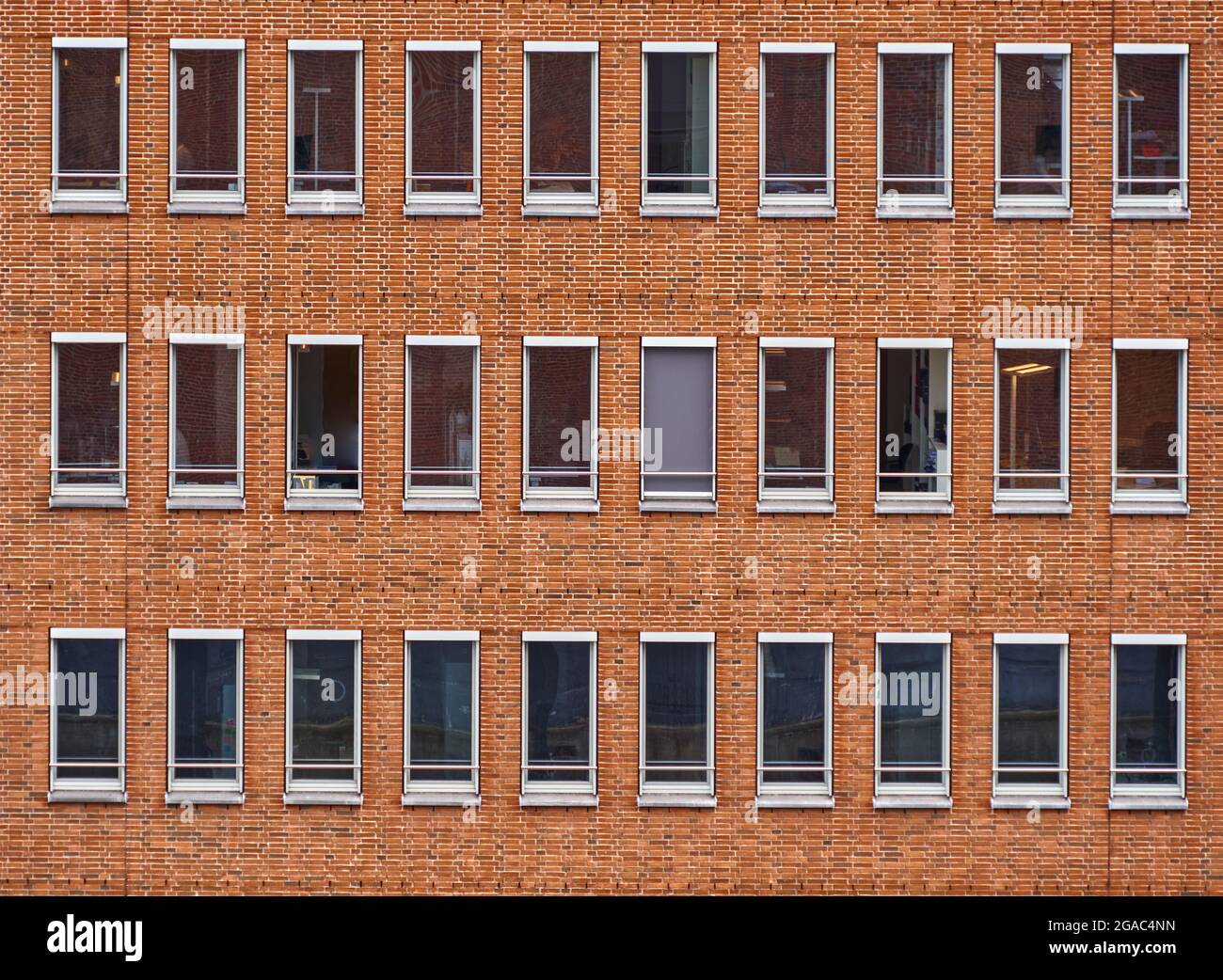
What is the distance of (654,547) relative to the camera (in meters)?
22.7

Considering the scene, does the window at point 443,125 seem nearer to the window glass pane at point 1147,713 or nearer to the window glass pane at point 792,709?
the window glass pane at point 792,709

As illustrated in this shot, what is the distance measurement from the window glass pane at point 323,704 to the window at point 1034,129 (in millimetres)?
11184

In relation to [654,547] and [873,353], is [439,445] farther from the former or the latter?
[873,353]

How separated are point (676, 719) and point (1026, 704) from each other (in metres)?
4.82

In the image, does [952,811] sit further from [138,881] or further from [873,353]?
[138,881]

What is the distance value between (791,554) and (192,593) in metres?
8.19

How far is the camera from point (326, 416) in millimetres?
22906

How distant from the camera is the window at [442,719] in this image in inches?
894

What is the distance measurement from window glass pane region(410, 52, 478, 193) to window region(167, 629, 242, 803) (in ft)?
22.9

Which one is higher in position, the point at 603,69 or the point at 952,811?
the point at 603,69

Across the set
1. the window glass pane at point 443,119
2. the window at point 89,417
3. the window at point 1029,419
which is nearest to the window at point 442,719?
the window at point 89,417
